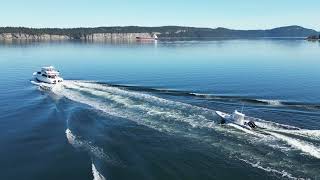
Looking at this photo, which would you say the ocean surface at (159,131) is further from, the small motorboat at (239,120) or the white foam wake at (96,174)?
the small motorboat at (239,120)

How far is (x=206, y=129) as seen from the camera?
156ft

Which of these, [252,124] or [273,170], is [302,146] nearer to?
[273,170]

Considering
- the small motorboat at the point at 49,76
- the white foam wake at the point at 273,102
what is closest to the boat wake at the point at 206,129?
the white foam wake at the point at 273,102

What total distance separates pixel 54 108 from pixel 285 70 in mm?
64262

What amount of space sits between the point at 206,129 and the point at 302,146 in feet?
36.1

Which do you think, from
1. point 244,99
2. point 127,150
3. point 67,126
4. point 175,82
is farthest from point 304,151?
point 175,82

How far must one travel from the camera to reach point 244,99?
64.7 m

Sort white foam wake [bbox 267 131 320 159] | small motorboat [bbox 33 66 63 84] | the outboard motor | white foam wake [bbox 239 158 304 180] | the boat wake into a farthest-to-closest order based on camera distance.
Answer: small motorboat [bbox 33 66 63 84], the outboard motor, white foam wake [bbox 267 131 320 159], the boat wake, white foam wake [bbox 239 158 304 180]

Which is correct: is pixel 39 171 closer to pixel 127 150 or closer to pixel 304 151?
pixel 127 150

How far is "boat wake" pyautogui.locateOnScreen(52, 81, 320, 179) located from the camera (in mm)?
39469

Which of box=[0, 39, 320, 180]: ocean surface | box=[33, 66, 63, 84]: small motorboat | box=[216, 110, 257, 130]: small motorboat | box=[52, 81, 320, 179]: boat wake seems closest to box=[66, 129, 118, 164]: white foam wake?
box=[52, 81, 320, 179]: boat wake

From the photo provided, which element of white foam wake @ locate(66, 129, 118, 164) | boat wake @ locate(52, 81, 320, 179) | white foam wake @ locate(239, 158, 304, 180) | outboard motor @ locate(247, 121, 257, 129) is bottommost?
white foam wake @ locate(66, 129, 118, 164)

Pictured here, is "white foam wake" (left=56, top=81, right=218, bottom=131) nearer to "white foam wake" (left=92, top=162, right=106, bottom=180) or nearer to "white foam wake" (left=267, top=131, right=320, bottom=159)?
"white foam wake" (left=267, top=131, right=320, bottom=159)

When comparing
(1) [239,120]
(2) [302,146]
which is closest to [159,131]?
(1) [239,120]
